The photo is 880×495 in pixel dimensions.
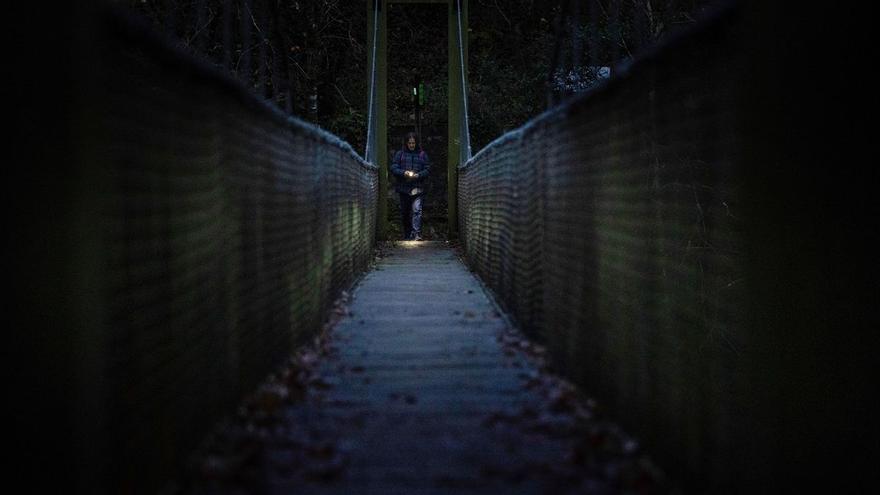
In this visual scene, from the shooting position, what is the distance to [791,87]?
1.79 metres

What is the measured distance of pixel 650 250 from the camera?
2.84m

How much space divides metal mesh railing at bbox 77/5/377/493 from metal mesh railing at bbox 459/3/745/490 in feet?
4.55

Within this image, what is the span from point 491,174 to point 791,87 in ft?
19.1

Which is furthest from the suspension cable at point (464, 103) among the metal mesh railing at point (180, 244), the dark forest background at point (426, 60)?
the metal mesh railing at point (180, 244)

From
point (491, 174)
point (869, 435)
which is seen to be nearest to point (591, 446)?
point (869, 435)

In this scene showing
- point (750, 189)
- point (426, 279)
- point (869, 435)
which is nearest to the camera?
point (869, 435)

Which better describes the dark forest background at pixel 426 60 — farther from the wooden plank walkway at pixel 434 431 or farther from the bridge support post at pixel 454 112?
the wooden plank walkway at pixel 434 431

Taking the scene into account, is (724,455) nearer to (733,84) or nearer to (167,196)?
(733,84)

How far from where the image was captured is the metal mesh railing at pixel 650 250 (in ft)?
7.49

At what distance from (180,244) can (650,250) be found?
4.93 ft

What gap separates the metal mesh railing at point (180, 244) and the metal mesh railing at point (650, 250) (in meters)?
1.39

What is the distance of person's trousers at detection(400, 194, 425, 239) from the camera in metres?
13.7

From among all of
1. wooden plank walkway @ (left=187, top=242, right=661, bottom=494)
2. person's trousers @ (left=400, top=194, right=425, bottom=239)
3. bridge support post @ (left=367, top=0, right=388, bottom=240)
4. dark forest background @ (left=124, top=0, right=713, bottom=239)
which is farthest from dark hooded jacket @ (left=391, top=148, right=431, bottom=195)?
wooden plank walkway @ (left=187, top=242, right=661, bottom=494)

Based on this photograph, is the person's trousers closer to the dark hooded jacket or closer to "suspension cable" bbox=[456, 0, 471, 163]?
the dark hooded jacket
